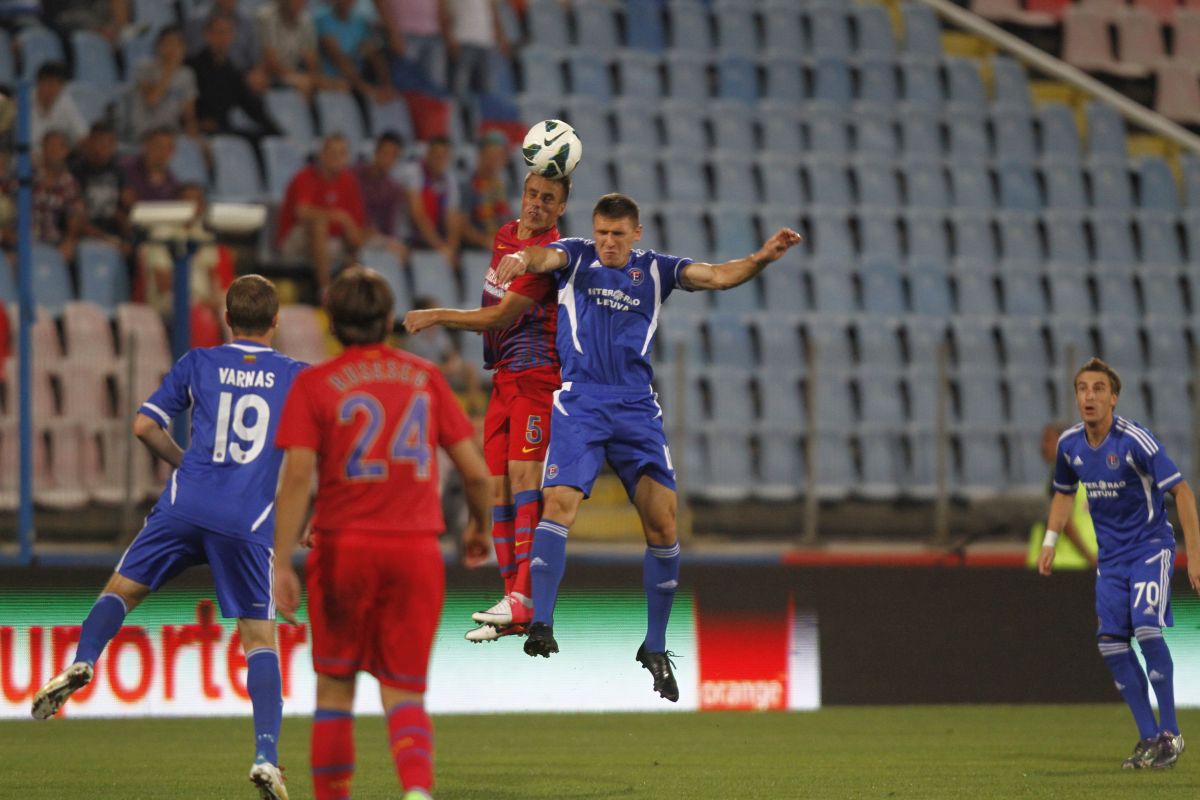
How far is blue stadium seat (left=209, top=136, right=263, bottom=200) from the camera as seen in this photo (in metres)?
16.2

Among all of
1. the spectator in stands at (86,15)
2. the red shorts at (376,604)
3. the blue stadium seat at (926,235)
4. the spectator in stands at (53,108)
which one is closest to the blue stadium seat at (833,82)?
the blue stadium seat at (926,235)

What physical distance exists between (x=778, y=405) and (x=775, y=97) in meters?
4.73

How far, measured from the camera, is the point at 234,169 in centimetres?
1628

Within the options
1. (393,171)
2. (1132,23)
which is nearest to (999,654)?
(393,171)

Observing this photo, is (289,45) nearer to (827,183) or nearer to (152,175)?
(152,175)

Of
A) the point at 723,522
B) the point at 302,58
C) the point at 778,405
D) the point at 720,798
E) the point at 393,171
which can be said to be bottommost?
the point at 720,798

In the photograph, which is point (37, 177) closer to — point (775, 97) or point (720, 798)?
point (775, 97)

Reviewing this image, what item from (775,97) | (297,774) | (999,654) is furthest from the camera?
(775,97)

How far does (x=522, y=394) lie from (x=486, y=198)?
7632 mm

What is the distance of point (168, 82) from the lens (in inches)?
634

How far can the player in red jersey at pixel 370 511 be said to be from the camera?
6215 mm

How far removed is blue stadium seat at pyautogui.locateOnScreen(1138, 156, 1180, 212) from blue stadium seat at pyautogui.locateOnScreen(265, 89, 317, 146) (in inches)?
355

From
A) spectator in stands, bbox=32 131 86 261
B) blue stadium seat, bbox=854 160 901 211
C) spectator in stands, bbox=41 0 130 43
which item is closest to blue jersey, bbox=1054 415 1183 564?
blue stadium seat, bbox=854 160 901 211

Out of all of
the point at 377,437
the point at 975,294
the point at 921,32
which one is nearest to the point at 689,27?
the point at 921,32
